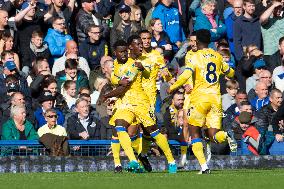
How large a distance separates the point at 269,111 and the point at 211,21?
417 cm

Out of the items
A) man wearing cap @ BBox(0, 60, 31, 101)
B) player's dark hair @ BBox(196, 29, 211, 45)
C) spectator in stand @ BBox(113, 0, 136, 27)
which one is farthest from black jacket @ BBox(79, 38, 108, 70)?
player's dark hair @ BBox(196, 29, 211, 45)

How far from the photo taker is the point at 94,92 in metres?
23.6

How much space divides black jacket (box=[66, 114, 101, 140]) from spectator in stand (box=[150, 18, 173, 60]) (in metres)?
3.89

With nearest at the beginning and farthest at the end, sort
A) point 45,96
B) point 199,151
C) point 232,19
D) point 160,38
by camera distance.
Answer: point 199,151
point 45,96
point 160,38
point 232,19

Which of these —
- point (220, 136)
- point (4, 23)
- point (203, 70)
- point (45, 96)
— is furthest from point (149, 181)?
point (4, 23)

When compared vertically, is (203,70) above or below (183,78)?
above

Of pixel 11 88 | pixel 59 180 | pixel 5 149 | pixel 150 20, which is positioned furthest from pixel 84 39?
pixel 59 180

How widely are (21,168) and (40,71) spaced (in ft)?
11.3

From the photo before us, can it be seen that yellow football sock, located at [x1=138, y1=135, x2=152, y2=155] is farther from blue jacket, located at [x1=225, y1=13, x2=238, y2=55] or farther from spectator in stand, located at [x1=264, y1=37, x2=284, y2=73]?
blue jacket, located at [x1=225, y1=13, x2=238, y2=55]

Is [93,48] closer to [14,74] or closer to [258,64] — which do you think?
[14,74]

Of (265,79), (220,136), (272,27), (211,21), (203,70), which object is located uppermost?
(211,21)

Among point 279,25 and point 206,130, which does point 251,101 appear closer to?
point 279,25

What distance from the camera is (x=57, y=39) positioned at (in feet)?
80.0

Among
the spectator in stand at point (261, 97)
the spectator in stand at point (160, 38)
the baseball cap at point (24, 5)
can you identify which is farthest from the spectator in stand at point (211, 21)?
the baseball cap at point (24, 5)
